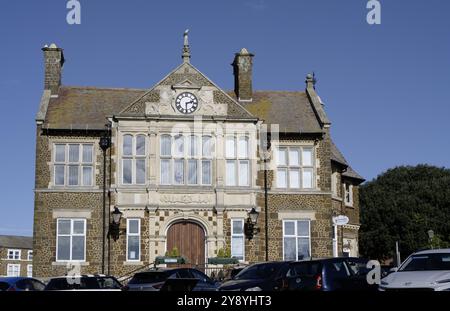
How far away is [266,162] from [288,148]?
1.31 metres

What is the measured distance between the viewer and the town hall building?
101ft

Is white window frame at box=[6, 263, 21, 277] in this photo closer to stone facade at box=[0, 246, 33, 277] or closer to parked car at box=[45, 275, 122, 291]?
stone facade at box=[0, 246, 33, 277]

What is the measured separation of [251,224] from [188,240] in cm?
295

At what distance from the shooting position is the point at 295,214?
32.1 meters

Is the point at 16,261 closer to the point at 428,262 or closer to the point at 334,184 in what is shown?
the point at 334,184

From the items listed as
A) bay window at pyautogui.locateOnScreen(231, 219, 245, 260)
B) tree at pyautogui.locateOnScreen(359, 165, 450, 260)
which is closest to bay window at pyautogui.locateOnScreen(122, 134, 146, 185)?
bay window at pyautogui.locateOnScreen(231, 219, 245, 260)

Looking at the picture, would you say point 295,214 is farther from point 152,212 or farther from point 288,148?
point 152,212

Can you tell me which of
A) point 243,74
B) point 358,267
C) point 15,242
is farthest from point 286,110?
point 15,242

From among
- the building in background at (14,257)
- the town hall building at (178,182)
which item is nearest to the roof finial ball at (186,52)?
the town hall building at (178,182)

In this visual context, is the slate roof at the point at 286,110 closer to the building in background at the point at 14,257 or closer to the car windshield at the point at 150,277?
the car windshield at the point at 150,277
